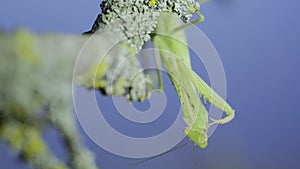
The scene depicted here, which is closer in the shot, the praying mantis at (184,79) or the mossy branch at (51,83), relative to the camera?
the mossy branch at (51,83)

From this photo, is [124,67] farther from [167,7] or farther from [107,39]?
[167,7]

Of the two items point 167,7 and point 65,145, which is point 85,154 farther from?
point 167,7

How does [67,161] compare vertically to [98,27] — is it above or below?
below

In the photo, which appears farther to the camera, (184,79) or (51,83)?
(184,79)

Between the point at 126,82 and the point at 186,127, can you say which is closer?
the point at 126,82

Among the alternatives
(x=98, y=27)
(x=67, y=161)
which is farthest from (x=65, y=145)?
(x=98, y=27)

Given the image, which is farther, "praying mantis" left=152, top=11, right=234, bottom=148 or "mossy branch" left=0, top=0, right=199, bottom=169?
"praying mantis" left=152, top=11, right=234, bottom=148
